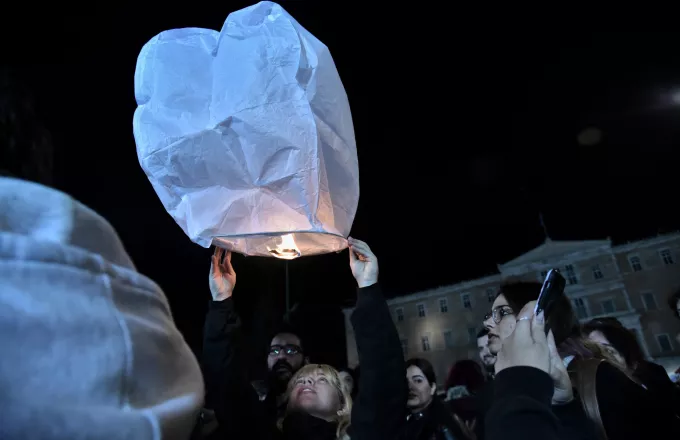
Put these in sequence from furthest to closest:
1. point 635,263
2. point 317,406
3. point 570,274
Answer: point 570,274
point 635,263
point 317,406

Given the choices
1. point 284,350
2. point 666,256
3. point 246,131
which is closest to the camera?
point 246,131

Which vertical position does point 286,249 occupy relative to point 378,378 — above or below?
above

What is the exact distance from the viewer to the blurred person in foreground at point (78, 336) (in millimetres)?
307

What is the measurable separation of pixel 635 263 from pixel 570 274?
0.79 meters

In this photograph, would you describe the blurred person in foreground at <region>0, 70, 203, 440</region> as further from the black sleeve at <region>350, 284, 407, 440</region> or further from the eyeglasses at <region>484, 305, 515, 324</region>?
the eyeglasses at <region>484, 305, 515, 324</region>

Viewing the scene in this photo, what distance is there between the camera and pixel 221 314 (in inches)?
67.8

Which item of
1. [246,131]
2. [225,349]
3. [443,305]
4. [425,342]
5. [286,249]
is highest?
[246,131]

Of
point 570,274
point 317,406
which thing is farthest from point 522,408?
point 570,274

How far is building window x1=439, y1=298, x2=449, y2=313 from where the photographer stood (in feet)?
21.3

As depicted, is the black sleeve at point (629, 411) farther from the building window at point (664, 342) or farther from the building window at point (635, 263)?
the building window at point (635, 263)

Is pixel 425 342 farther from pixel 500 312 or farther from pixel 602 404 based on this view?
pixel 602 404

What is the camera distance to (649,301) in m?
5.10

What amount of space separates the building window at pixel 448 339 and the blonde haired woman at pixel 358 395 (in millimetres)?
4770

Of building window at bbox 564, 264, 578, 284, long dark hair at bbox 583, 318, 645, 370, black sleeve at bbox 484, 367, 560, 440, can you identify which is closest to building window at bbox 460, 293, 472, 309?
building window at bbox 564, 264, 578, 284
